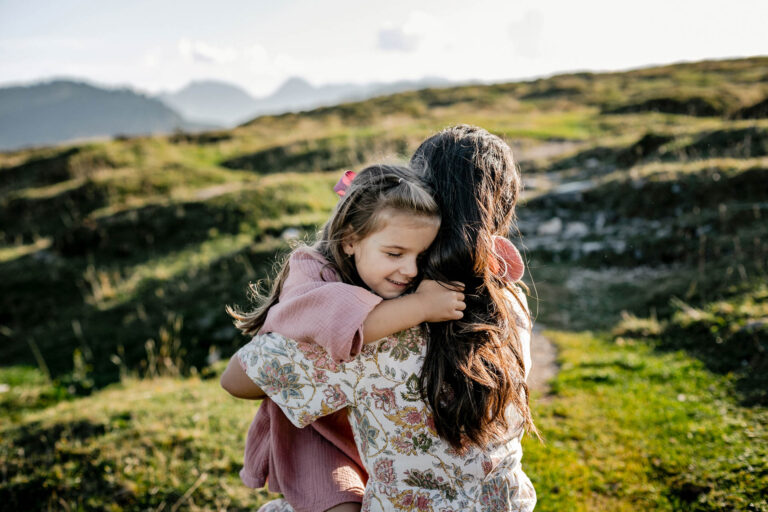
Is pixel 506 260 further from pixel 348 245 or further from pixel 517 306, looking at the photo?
pixel 348 245

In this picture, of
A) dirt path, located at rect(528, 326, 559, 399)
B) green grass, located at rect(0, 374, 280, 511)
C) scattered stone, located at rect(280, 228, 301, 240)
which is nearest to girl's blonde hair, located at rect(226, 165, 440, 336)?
green grass, located at rect(0, 374, 280, 511)

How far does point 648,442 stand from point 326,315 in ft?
11.9

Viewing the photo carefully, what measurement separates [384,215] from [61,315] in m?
9.51

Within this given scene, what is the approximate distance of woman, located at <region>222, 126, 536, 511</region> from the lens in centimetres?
200

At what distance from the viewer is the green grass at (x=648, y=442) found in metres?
3.62

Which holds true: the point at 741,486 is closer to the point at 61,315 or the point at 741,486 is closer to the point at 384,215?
the point at 384,215

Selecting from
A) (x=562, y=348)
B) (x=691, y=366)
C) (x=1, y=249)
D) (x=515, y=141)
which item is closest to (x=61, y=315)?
(x=1, y=249)

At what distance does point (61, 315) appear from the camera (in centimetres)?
950

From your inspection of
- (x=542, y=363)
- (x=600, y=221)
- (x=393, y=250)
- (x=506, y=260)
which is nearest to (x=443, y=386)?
(x=393, y=250)

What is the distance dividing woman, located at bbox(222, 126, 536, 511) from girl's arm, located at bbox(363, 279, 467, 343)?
0.07 meters

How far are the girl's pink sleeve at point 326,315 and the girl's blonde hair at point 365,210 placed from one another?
13.3 inches

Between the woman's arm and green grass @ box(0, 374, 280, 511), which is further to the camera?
green grass @ box(0, 374, 280, 511)

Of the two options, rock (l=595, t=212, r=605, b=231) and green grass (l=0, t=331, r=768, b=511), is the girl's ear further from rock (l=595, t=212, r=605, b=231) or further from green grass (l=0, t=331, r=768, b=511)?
rock (l=595, t=212, r=605, b=231)

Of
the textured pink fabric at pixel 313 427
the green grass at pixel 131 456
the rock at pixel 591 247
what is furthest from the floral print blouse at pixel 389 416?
the rock at pixel 591 247
